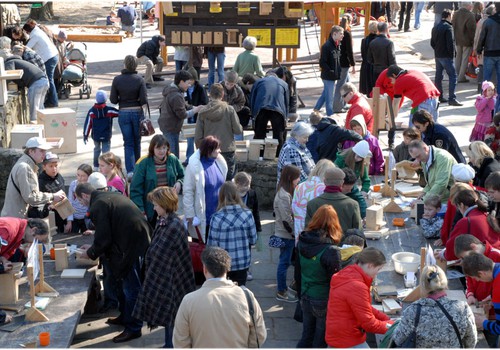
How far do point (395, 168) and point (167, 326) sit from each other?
3.82m

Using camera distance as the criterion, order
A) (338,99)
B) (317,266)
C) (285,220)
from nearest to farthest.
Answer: (317,266)
(285,220)
(338,99)

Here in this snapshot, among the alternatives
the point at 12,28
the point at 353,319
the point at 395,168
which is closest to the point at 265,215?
the point at 395,168

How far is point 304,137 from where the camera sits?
973 centimetres

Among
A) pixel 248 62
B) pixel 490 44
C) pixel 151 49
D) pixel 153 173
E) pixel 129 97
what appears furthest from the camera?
pixel 151 49

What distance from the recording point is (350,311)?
6434 millimetres

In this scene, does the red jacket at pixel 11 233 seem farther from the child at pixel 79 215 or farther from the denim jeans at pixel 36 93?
the denim jeans at pixel 36 93

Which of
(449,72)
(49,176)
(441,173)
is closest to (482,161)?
(441,173)

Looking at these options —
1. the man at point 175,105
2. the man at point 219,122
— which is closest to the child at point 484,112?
the man at point 219,122

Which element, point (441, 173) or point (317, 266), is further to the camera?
point (441, 173)

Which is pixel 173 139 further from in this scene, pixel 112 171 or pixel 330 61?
pixel 330 61

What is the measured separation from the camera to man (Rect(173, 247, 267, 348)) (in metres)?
5.93

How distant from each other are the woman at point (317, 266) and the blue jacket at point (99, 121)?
18.2 feet

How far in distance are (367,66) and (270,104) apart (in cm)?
427

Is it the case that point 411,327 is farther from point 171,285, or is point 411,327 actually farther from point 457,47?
point 457,47
